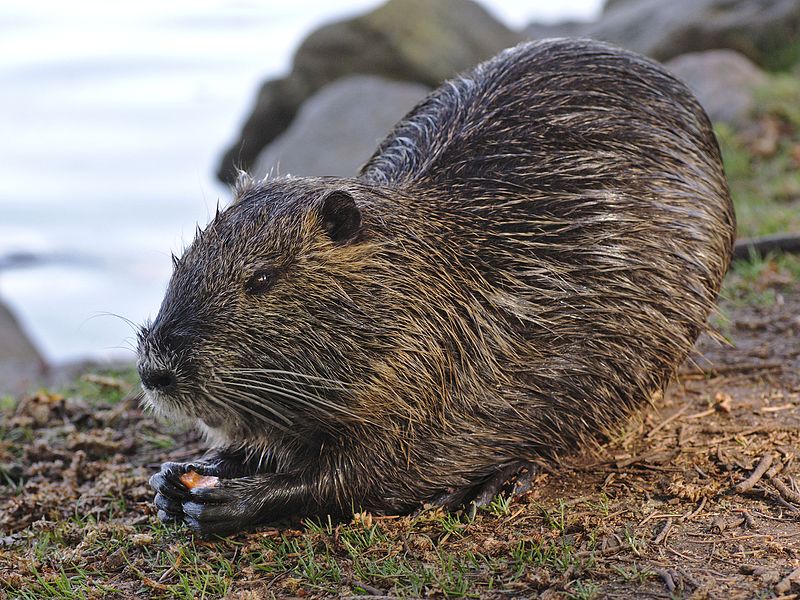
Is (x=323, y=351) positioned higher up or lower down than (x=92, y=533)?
higher up

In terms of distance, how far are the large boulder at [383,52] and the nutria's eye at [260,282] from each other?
903 centimetres

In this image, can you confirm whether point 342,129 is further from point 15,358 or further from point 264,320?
point 264,320

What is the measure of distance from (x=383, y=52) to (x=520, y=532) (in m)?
9.85

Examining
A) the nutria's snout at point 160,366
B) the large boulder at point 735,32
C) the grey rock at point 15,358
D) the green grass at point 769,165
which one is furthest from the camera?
the large boulder at point 735,32

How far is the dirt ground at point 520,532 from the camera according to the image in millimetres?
2844

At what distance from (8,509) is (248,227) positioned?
4.66 feet

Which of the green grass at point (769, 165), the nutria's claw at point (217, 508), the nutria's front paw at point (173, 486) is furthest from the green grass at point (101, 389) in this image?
the green grass at point (769, 165)

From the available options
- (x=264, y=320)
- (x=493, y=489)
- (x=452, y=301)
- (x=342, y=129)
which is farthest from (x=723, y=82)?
(x=264, y=320)

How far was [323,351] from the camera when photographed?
123 inches

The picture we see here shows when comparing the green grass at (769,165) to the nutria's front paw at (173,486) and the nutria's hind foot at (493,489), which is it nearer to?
the nutria's hind foot at (493,489)

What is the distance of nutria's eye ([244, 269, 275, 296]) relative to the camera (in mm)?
3135

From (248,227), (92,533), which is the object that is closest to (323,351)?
(248,227)

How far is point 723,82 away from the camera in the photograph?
9.09 metres

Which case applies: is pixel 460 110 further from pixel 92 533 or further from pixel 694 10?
pixel 694 10
